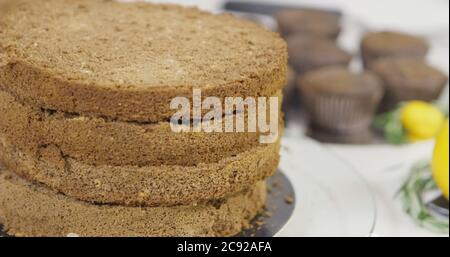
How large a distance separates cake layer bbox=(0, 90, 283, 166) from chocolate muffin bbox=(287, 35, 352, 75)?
1.39 m

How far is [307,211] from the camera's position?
6.21ft

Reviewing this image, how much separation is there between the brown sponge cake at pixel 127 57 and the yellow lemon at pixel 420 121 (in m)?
0.84

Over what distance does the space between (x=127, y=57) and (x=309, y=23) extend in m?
1.83

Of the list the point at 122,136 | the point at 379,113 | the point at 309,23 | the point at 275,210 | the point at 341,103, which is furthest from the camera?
the point at 309,23

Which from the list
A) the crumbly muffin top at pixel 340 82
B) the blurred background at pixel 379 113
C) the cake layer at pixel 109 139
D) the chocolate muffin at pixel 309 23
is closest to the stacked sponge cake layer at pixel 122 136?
the cake layer at pixel 109 139

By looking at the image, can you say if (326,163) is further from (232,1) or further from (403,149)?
(232,1)

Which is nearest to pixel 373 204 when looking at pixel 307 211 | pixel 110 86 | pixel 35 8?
pixel 307 211

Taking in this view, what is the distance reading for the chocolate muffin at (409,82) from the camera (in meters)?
2.78

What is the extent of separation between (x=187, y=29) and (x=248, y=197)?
474 mm

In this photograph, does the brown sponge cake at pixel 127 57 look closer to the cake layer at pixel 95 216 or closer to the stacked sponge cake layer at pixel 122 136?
the stacked sponge cake layer at pixel 122 136

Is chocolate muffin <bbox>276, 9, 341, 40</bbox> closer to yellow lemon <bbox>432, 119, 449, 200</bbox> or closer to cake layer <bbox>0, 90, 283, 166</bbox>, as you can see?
yellow lemon <bbox>432, 119, 449, 200</bbox>

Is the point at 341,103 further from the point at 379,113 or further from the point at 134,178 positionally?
the point at 134,178

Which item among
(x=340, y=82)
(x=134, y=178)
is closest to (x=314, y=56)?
(x=340, y=82)

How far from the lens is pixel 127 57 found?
1.68 meters
